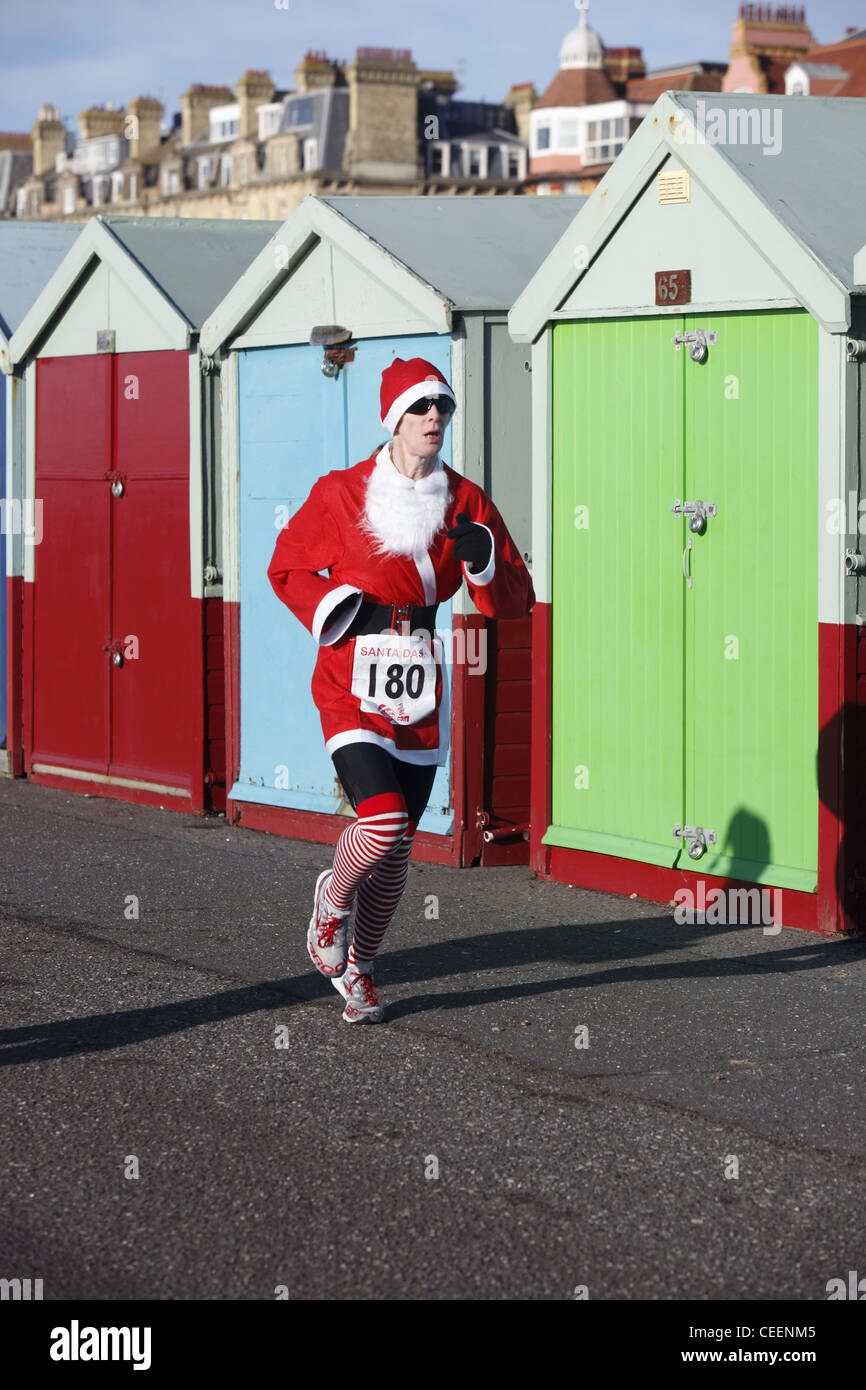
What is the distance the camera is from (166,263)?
10180mm

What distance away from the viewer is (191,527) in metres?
9.74

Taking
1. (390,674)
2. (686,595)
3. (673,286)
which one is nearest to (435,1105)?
(390,674)

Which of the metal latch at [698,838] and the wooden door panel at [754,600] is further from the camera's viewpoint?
the metal latch at [698,838]

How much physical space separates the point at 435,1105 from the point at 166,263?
20.4 ft

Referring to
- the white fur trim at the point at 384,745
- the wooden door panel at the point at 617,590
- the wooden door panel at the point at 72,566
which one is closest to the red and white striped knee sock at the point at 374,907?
the white fur trim at the point at 384,745

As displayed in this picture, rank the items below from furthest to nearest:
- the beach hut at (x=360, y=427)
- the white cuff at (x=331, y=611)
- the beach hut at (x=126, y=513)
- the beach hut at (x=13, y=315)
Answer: the beach hut at (x=13, y=315) → the beach hut at (x=126, y=513) → the beach hut at (x=360, y=427) → the white cuff at (x=331, y=611)

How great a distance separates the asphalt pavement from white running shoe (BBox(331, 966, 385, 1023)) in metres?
0.04

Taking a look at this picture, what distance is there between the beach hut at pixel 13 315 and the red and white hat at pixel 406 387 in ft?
18.3

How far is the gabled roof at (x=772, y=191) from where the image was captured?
6707 millimetres

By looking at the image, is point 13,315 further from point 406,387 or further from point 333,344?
point 406,387

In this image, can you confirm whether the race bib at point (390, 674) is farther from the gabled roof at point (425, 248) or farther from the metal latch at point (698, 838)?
the gabled roof at point (425, 248)
